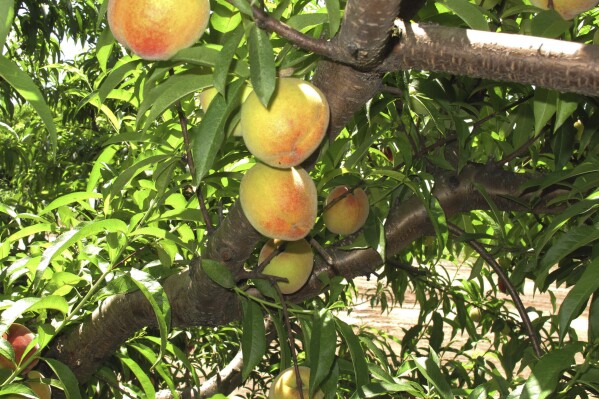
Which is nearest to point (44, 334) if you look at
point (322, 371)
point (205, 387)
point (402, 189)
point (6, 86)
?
point (322, 371)

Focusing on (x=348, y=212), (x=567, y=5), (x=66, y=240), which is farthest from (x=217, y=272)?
(x=567, y=5)

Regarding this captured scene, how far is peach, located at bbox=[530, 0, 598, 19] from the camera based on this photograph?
75cm

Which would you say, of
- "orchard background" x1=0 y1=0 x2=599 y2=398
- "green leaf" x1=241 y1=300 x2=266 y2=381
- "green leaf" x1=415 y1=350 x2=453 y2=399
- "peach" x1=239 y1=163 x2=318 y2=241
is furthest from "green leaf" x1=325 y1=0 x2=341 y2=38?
"green leaf" x1=415 y1=350 x2=453 y2=399

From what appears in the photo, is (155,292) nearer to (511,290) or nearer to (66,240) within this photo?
(66,240)

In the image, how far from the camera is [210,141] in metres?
0.58

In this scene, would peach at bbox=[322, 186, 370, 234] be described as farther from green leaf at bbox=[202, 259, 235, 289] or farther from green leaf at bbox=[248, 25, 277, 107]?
green leaf at bbox=[248, 25, 277, 107]

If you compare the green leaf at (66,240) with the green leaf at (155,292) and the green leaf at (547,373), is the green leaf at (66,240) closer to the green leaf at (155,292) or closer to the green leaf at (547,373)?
the green leaf at (155,292)

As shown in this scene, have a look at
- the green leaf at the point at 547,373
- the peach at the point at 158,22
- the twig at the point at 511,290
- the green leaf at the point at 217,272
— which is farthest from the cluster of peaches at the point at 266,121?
the twig at the point at 511,290

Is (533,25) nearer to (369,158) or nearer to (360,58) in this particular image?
(360,58)

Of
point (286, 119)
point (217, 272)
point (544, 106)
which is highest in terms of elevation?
point (286, 119)

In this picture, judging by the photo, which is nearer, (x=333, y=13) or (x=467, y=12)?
(x=333, y=13)

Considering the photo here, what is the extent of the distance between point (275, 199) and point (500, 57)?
0.29 meters

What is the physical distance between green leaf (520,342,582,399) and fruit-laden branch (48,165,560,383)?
354 millimetres

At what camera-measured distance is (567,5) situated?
0.78 metres
